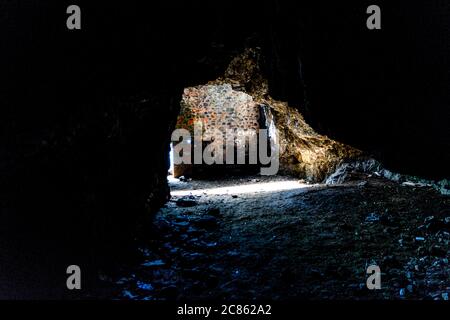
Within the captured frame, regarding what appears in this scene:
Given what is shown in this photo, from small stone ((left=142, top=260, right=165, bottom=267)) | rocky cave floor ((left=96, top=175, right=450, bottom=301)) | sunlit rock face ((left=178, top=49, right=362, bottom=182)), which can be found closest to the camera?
rocky cave floor ((left=96, top=175, right=450, bottom=301))

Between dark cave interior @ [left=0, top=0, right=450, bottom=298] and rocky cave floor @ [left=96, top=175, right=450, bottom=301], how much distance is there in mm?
209

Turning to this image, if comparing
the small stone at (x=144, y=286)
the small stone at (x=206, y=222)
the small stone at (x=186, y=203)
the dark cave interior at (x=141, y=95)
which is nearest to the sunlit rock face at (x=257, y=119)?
the dark cave interior at (x=141, y=95)

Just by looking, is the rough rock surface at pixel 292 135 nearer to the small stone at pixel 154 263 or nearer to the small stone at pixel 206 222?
the small stone at pixel 206 222

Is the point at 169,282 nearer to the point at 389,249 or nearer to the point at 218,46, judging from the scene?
the point at 389,249

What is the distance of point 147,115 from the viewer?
393cm

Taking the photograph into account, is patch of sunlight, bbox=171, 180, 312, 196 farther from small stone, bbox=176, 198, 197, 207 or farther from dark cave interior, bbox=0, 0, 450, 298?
dark cave interior, bbox=0, 0, 450, 298

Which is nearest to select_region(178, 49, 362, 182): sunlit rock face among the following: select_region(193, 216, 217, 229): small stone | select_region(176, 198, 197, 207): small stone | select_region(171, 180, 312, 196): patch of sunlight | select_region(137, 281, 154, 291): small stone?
select_region(171, 180, 312, 196): patch of sunlight

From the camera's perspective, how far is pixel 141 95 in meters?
3.50

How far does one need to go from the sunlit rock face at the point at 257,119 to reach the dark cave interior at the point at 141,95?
5.54 feet

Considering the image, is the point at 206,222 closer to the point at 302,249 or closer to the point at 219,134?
the point at 302,249

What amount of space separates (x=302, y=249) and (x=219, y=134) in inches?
274

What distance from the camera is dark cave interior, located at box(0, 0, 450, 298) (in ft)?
6.78

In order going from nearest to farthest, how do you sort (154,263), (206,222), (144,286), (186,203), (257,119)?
(144,286)
(154,263)
(206,222)
(186,203)
(257,119)

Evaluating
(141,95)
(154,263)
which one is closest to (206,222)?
(154,263)
